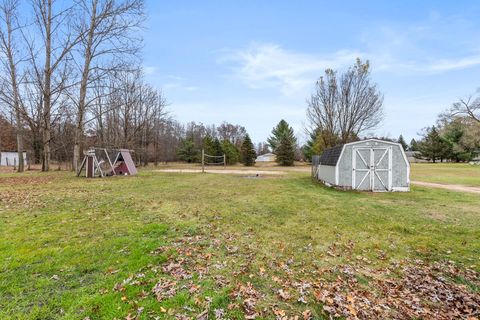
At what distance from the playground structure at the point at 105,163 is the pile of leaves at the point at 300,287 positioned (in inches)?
451

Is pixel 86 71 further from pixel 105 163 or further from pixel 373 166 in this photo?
pixel 373 166

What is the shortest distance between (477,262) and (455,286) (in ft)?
3.65

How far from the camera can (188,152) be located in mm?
40906

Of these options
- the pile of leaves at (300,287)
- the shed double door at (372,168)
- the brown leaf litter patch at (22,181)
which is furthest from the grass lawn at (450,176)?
the brown leaf litter patch at (22,181)

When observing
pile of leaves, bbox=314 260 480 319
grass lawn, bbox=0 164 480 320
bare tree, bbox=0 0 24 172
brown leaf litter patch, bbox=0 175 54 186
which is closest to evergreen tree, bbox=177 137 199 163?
bare tree, bbox=0 0 24 172

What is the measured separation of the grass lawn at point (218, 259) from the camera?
101 inches

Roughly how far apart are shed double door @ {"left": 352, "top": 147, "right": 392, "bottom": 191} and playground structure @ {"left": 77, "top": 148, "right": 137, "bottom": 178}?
43.9ft

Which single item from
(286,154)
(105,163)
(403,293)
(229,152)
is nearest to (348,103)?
(286,154)

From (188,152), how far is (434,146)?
152 feet

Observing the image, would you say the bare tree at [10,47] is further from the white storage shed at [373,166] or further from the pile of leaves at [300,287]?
the white storage shed at [373,166]

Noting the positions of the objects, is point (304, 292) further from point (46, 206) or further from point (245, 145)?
point (245, 145)

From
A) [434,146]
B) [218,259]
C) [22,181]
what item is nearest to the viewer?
[218,259]

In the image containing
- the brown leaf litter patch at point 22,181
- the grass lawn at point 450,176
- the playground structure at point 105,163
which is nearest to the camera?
the brown leaf litter patch at point 22,181

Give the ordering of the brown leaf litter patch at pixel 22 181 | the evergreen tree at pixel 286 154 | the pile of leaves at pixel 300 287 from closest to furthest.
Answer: the pile of leaves at pixel 300 287 → the brown leaf litter patch at pixel 22 181 → the evergreen tree at pixel 286 154
